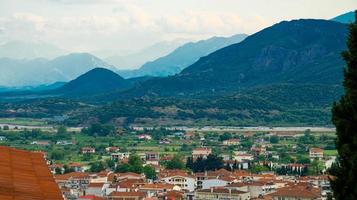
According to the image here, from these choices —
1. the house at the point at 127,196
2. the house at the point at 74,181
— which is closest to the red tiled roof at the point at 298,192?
the house at the point at 127,196

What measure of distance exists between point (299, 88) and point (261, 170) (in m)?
87.0

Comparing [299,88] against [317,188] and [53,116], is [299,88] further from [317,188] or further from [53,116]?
[317,188]

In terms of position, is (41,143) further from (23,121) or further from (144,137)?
(23,121)

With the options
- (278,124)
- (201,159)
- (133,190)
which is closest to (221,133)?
(278,124)

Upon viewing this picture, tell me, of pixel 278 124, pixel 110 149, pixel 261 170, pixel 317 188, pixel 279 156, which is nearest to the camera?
pixel 317 188

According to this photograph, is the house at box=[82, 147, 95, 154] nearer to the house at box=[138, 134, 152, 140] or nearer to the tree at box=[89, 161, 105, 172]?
the tree at box=[89, 161, 105, 172]

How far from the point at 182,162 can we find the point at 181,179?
11885mm

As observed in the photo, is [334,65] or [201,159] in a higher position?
[334,65]

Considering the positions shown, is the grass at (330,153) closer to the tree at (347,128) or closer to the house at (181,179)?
the house at (181,179)

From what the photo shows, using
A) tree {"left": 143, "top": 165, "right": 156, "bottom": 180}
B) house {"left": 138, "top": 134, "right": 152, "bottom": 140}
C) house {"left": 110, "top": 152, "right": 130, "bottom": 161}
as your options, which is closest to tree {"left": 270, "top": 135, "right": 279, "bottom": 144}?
house {"left": 138, "top": 134, "right": 152, "bottom": 140}

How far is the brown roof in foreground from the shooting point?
14.4 metres

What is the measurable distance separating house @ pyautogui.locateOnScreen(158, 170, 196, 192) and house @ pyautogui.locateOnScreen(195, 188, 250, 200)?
400cm

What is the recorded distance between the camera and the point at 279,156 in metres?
89.6

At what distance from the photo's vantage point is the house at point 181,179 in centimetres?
6625
